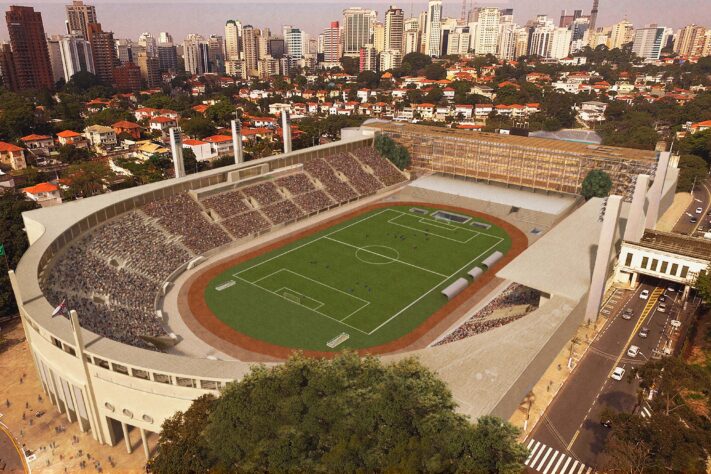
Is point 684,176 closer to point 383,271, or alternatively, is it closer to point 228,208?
point 383,271

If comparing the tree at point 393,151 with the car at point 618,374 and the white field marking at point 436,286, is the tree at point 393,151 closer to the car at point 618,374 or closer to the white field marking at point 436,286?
the white field marking at point 436,286

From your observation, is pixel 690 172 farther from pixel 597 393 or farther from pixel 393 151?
pixel 597 393

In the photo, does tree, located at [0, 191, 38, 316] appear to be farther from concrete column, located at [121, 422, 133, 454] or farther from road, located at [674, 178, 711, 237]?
road, located at [674, 178, 711, 237]

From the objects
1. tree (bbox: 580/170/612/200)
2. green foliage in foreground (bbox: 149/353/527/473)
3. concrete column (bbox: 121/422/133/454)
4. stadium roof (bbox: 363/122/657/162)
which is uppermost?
stadium roof (bbox: 363/122/657/162)

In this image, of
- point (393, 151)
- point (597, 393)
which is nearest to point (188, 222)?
point (393, 151)

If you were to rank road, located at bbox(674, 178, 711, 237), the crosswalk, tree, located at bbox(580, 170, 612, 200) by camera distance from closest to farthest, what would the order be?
the crosswalk → road, located at bbox(674, 178, 711, 237) → tree, located at bbox(580, 170, 612, 200)

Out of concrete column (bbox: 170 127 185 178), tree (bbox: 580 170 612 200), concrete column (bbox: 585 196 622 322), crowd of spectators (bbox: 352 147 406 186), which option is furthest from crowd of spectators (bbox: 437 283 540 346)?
concrete column (bbox: 170 127 185 178)

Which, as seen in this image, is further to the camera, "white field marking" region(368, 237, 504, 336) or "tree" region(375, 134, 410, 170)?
"tree" region(375, 134, 410, 170)
